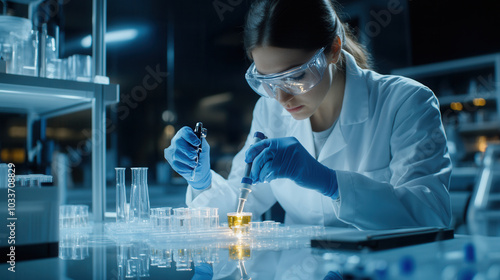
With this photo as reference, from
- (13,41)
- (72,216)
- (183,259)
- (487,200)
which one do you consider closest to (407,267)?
(183,259)

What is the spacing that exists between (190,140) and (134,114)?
134 inches

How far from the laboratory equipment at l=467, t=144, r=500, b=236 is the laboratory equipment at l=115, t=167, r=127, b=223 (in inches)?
117

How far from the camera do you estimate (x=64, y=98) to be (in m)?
1.87

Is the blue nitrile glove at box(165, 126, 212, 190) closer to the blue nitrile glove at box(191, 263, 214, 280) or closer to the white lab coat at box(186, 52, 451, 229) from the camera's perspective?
the white lab coat at box(186, 52, 451, 229)

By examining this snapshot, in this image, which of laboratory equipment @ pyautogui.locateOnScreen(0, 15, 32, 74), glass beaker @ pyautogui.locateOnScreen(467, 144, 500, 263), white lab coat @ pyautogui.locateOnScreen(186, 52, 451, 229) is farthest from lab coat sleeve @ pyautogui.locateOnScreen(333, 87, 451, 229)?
glass beaker @ pyautogui.locateOnScreen(467, 144, 500, 263)

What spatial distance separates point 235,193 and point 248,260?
1.07 meters

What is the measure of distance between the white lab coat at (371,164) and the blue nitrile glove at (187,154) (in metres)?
0.13

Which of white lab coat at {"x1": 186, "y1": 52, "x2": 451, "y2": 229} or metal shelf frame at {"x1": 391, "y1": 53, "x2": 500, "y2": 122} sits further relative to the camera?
metal shelf frame at {"x1": 391, "y1": 53, "x2": 500, "y2": 122}

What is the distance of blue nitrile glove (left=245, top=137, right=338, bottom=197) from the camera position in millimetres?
1486

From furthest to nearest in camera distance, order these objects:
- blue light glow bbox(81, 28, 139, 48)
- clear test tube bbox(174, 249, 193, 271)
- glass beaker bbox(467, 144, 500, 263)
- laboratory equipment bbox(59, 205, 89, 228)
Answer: blue light glow bbox(81, 28, 139, 48), glass beaker bbox(467, 144, 500, 263), laboratory equipment bbox(59, 205, 89, 228), clear test tube bbox(174, 249, 193, 271)

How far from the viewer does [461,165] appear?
18.4 ft

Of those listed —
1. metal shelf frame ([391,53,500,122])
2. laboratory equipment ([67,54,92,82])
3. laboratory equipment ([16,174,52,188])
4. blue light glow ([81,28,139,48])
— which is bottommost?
laboratory equipment ([16,174,52,188])

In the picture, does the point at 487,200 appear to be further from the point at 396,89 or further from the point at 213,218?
the point at 213,218

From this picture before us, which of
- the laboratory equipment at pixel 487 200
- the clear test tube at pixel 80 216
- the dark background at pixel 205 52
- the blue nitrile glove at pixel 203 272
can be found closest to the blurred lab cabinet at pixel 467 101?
the dark background at pixel 205 52
